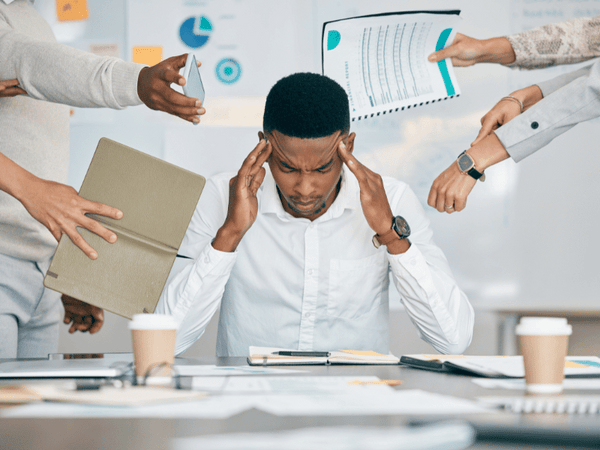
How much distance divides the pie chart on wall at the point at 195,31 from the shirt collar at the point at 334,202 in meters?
0.87

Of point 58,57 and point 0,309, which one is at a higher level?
point 58,57

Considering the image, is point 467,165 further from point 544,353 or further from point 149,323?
point 149,323

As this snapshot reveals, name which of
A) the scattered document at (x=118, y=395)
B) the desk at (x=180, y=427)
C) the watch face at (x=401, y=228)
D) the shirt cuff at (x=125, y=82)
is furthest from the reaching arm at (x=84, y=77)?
the desk at (x=180, y=427)

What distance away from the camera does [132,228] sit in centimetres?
114

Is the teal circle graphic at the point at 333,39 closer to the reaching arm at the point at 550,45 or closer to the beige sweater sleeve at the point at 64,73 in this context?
the reaching arm at the point at 550,45

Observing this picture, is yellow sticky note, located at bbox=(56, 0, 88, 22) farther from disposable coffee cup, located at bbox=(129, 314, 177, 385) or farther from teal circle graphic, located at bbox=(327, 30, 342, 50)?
disposable coffee cup, located at bbox=(129, 314, 177, 385)

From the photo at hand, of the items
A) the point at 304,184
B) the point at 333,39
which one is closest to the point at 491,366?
the point at 304,184

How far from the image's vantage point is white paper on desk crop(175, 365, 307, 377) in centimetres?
88

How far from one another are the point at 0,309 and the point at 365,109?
3.47 feet

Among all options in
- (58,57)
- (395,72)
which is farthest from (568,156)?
(58,57)

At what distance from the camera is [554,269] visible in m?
2.16

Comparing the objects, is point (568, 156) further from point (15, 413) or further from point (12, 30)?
point (15, 413)

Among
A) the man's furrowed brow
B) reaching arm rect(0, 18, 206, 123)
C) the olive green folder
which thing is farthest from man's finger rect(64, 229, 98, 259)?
the man's furrowed brow

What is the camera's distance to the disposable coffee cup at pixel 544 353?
2.37 feet
